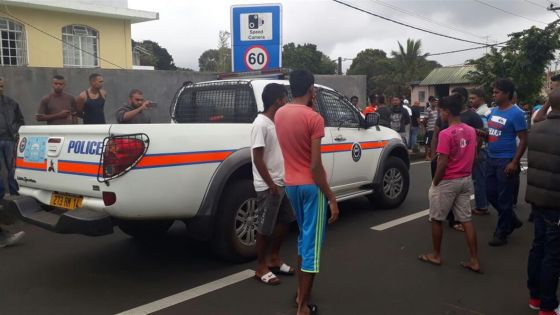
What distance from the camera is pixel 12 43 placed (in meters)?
15.9

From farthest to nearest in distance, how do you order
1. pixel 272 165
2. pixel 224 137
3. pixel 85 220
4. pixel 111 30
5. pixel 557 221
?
pixel 111 30 < pixel 224 137 < pixel 272 165 < pixel 85 220 < pixel 557 221

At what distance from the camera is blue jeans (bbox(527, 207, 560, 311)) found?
11.6ft

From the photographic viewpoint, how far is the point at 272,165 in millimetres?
4238

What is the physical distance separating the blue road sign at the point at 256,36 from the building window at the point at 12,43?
10.4 meters

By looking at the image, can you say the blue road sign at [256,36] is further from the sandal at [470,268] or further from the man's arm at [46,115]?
the sandal at [470,268]

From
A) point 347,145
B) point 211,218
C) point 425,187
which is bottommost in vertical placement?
point 425,187

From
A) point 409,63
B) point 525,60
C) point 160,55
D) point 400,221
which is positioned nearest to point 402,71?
point 409,63

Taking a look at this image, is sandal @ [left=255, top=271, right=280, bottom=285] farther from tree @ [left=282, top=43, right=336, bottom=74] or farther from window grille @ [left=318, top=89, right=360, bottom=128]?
tree @ [left=282, top=43, right=336, bottom=74]

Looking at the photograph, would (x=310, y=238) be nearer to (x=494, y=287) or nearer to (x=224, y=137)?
(x=224, y=137)

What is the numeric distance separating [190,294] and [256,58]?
5306mm

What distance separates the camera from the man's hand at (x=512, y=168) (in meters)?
5.20

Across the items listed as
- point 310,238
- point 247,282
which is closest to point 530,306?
point 310,238

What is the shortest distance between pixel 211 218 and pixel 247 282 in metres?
0.65

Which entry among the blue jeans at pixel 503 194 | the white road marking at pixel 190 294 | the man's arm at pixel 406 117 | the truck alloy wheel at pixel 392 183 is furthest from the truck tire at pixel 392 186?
the man's arm at pixel 406 117
